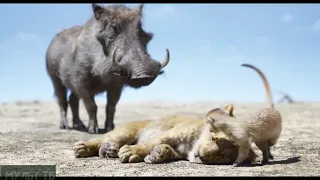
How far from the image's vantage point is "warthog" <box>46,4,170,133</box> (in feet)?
27.2

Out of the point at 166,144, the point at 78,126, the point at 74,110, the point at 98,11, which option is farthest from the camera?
the point at 74,110

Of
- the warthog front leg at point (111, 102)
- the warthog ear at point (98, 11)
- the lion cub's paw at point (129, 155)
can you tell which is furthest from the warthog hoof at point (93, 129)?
the lion cub's paw at point (129, 155)

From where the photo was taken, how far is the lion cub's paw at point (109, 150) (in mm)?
5415

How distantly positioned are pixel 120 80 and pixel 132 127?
299 centimetres

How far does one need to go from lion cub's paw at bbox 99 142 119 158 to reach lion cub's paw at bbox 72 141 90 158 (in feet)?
0.51

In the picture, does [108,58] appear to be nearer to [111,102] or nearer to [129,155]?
[111,102]

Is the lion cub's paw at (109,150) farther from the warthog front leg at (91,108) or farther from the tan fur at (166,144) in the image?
the warthog front leg at (91,108)

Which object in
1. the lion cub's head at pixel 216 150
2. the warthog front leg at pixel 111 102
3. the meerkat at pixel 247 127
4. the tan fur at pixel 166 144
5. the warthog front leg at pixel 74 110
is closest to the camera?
the meerkat at pixel 247 127

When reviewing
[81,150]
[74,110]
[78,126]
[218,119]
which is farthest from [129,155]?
[74,110]

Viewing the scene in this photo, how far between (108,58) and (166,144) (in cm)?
388

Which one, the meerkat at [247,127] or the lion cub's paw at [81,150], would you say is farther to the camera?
the lion cub's paw at [81,150]

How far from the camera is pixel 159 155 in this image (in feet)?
16.4

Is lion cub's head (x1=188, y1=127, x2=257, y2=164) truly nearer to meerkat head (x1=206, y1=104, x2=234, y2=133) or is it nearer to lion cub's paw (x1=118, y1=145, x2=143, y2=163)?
meerkat head (x1=206, y1=104, x2=234, y2=133)

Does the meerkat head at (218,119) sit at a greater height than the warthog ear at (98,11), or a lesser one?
lesser
